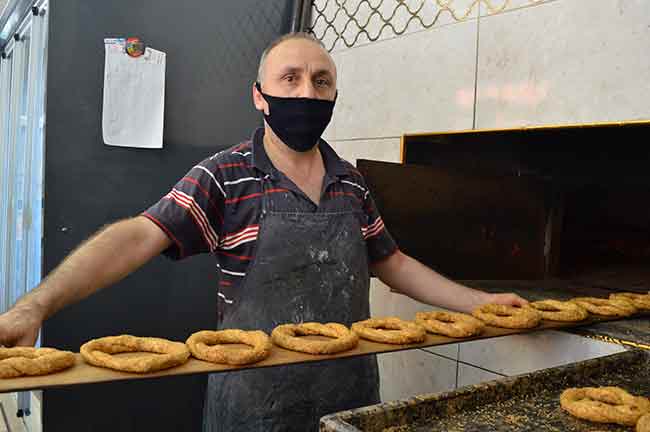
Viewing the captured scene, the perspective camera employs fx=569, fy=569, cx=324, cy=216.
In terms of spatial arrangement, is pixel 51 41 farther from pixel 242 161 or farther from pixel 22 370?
pixel 22 370

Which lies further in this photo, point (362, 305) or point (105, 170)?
point (105, 170)

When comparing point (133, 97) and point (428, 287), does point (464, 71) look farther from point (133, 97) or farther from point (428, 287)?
point (133, 97)

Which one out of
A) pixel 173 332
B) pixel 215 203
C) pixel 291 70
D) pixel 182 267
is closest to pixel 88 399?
pixel 173 332

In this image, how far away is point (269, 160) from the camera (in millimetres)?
1708

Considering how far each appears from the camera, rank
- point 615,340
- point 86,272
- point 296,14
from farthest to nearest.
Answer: point 296,14 → point 615,340 → point 86,272

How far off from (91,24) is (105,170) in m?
0.64

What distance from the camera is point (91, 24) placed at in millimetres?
2480

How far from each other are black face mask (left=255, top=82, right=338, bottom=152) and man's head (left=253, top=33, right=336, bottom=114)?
0.02 m

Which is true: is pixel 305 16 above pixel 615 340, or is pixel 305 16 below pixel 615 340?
above

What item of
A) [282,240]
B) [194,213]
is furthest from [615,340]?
[194,213]

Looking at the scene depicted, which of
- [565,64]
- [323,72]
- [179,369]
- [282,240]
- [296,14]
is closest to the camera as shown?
[179,369]

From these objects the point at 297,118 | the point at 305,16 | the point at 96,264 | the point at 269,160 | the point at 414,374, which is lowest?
the point at 414,374

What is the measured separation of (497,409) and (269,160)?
947 mm

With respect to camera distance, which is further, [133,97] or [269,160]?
[133,97]
